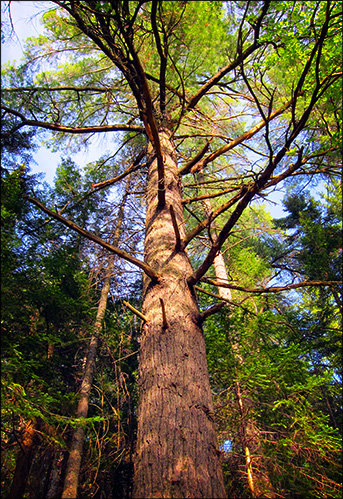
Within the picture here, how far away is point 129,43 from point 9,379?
15.5ft

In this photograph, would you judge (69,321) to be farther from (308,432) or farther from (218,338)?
(308,432)

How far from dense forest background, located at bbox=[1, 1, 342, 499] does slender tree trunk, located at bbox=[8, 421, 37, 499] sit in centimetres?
3

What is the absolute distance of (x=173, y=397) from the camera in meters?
1.83

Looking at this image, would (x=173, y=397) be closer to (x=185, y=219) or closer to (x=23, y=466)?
(x=185, y=219)

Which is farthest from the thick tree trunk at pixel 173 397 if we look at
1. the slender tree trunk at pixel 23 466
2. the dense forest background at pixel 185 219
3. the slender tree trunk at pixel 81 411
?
the slender tree trunk at pixel 23 466

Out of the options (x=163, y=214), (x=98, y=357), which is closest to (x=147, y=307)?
(x=163, y=214)

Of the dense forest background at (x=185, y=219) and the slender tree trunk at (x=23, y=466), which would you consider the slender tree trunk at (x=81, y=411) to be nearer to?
the dense forest background at (x=185, y=219)

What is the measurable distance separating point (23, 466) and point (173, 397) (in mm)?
6397

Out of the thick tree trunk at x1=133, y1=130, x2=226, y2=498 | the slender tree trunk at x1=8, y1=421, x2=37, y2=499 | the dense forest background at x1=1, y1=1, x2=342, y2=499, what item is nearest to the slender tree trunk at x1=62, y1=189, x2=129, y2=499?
the dense forest background at x1=1, y1=1, x2=342, y2=499

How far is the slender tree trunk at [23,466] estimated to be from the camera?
5.79m

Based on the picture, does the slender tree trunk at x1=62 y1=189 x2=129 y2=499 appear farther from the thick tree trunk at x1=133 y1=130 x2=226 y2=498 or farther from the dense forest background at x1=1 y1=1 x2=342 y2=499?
the thick tree trunk at x1=133 y1=130 x2=226 y2=498

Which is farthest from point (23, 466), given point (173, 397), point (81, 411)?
point (173, 397)

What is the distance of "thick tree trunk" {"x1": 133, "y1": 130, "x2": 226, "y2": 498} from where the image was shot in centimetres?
149

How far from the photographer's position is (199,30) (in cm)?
355
